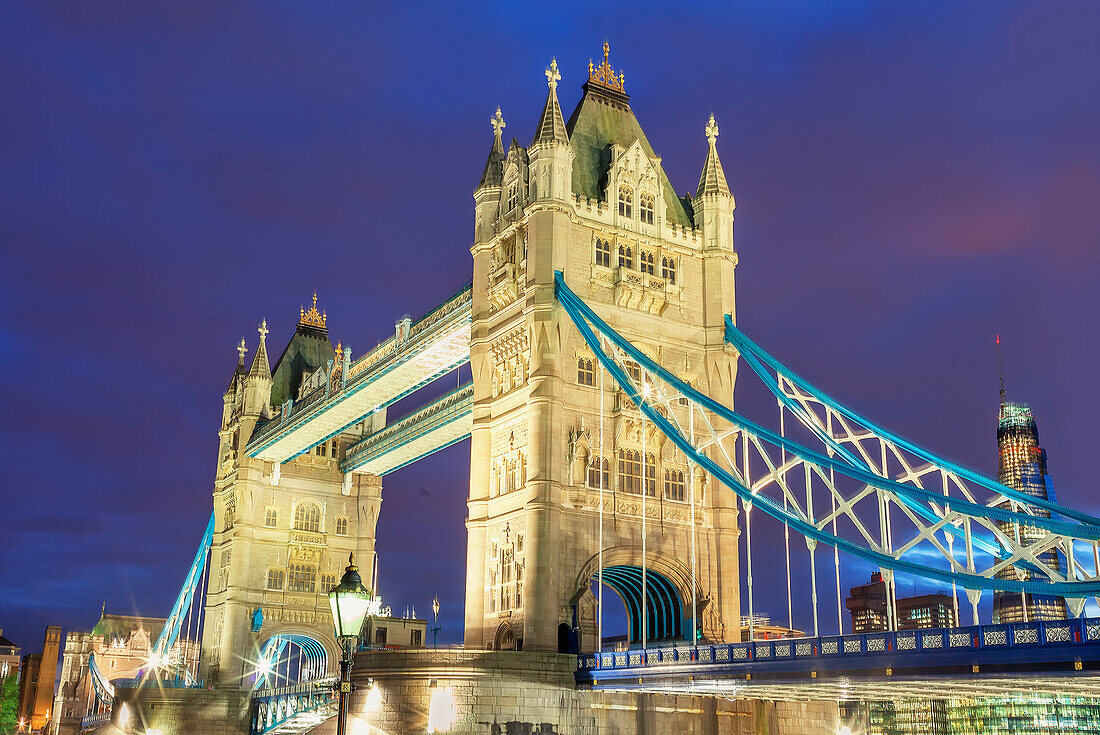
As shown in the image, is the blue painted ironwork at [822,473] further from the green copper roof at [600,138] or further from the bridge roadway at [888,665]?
the green copper roof at [600,138]

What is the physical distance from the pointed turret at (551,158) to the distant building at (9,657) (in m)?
132

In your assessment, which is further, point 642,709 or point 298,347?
point 298,347

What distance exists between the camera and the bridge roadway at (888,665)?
78.7 feet

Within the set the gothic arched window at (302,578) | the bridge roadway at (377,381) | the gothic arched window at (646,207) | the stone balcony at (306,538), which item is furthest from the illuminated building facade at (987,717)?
the gothic arched window at (646,207)

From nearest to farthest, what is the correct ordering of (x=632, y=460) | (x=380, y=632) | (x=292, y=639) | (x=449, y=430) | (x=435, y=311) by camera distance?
(x=632, y=460) → (x=435, y=311) → (x=449, y=430) → (x=380, y=632) → (x=292, y=639)

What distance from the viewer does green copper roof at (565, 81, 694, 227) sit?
4806cm

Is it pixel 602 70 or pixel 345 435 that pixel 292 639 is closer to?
pixel 345 435

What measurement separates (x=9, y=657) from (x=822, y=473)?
16308cm

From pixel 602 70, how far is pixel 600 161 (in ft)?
17.1

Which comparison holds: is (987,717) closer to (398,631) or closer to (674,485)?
(398,631)

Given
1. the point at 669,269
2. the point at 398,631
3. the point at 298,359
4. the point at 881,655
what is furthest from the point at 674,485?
the point at 298,359

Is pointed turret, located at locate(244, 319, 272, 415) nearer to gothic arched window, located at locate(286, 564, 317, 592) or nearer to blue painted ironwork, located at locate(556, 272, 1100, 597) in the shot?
gothic arched window, located at locate(286, 564, 317, 592)

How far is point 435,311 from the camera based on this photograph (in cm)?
5434

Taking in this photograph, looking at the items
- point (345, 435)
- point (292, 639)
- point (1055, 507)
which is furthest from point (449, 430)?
point (1055, 507)
